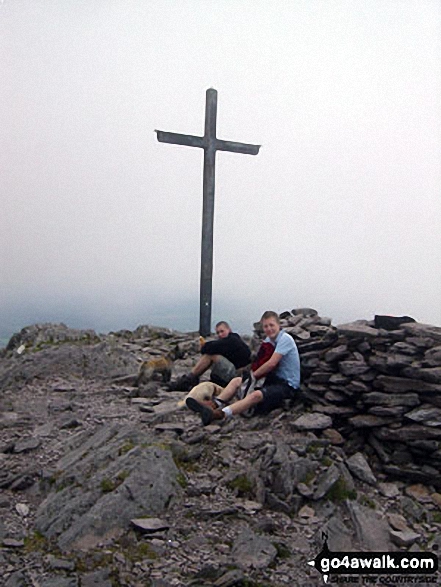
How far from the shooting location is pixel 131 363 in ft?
45.7

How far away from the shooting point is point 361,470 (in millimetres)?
8414

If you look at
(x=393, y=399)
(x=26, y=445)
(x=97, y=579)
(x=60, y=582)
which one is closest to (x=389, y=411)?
(x=393, y=399)

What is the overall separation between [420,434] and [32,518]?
534cm

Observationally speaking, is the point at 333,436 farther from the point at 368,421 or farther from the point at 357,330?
the point at 357,330

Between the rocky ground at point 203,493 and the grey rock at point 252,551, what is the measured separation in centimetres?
1

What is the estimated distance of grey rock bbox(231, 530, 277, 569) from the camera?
250 inches

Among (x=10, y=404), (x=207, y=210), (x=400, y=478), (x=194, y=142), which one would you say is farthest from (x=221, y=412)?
(x=194, y=142)

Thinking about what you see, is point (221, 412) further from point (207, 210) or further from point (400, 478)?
point (207, 210)

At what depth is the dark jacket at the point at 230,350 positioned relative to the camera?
421 inches

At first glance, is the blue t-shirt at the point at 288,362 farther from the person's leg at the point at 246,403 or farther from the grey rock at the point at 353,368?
the grey rock at the point at 353,368

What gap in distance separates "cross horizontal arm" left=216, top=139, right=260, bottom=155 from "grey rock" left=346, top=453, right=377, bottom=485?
9426 mm

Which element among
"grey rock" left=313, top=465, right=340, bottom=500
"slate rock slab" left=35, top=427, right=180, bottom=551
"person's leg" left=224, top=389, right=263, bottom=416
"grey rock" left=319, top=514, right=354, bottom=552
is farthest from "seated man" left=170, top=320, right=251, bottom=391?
"grey rock" left=319, top=514, right=354, bottom=552

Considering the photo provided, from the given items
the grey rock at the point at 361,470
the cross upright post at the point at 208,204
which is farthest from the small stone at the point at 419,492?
the cross upright post at the point at 208,204

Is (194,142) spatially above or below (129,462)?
above
